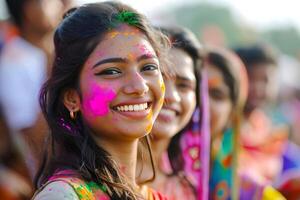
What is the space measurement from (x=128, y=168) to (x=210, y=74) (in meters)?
1.93

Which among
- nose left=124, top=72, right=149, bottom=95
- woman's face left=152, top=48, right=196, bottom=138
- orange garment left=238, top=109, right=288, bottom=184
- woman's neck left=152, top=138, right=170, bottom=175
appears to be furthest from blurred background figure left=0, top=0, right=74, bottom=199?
nose left=124, top=72, right=149, bottom=95

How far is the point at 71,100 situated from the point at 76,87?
0.05 metres

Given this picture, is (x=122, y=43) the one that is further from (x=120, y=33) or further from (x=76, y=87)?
(x=76, y=87)

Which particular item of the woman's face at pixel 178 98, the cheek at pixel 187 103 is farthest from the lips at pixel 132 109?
the cheek at pixel 187 103

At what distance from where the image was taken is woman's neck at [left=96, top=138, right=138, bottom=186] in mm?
3277

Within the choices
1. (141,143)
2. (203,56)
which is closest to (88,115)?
(141,143)

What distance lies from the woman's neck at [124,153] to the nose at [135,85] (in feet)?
0.70

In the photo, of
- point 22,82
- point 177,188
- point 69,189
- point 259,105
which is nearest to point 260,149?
point 259,105

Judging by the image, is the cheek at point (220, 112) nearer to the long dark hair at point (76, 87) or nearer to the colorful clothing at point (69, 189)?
the long dark hair at point (76, 87)

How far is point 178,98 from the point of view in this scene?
4.26 metres

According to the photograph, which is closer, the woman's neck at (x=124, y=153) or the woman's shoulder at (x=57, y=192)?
the woman's shoulder at (x=57, y=192)

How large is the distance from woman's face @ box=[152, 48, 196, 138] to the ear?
2.81ft

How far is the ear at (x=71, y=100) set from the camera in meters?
3.28

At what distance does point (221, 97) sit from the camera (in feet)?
16.9
